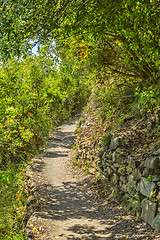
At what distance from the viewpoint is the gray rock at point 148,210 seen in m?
4.53

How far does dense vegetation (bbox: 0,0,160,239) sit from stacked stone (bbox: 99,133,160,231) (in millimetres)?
1359

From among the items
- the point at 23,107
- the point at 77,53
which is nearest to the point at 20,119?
the point at 23,107

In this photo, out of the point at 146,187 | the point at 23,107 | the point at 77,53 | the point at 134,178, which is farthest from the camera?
the point at 23,107

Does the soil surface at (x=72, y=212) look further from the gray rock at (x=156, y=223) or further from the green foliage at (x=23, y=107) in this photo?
the green foliage at (x=23, y=107)

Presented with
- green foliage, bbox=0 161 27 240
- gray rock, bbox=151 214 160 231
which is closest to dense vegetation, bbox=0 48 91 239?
green foliage, bbox=0 161 27 240

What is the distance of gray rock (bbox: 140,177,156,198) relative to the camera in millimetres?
4688

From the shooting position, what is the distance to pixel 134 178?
18.0 feet

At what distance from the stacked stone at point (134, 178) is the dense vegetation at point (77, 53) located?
1.36 metres

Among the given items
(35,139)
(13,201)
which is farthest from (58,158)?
(13,201)

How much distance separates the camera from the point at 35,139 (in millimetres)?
13625

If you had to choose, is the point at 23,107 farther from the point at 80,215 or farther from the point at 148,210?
the point at 148,210

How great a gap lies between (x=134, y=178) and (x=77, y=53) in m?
4.06

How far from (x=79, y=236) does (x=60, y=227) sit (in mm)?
633

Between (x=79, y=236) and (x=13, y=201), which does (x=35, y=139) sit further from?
(x=79, y=236)
